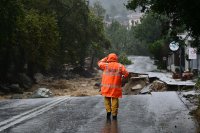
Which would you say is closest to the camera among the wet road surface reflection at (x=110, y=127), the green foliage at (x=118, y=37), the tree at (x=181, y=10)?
the wet road surface reflection at (x=110, y=127)

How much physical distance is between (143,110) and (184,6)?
4389mm

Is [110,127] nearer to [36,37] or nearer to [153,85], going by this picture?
[153,85]

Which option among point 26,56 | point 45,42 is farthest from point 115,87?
point 26,56

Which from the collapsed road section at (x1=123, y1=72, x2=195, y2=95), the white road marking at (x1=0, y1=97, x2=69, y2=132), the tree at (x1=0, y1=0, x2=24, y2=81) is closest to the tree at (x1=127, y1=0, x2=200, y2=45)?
the white road marking at (x1=0, y1=97, x2=69, y2=132)

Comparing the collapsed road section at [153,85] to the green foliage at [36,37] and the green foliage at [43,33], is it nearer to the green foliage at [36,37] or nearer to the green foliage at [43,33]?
the green foliage at [43,33]

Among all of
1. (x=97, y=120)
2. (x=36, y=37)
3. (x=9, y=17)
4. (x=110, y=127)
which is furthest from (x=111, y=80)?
(x=36, y=37)

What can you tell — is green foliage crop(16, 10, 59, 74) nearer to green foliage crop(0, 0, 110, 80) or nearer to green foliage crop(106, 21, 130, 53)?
green foliage crop(0, 0, 110, 80)

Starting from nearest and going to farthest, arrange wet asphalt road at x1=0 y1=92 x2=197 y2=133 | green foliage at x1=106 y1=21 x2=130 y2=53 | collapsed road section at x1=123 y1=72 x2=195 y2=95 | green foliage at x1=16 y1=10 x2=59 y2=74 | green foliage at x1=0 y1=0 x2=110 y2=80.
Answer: wet asphalt road at x1=0 y1=92 x2=197 y2=133 → collapsed road section at x1=123 y1=72 x2=195 y2=95 → green foliage at x1=0 y1=0 x2=110 y2=80 → green foliage at x1=16 y1=10 x2=59 y2=74 → green foliage at x1=106 y1=21 x2=130 y2=53

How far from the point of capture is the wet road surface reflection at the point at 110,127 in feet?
31.4

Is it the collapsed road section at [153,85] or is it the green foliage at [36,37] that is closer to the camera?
the collapsed road section at [153,85]

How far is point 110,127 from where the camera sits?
33.5ft

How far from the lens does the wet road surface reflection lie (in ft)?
31.4

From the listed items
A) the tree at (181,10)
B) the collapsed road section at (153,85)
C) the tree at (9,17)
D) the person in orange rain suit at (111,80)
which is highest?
the tree at (9,17)

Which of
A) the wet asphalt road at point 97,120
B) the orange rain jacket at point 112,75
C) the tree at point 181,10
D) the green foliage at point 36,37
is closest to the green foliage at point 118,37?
the green foliage at point 36,37
